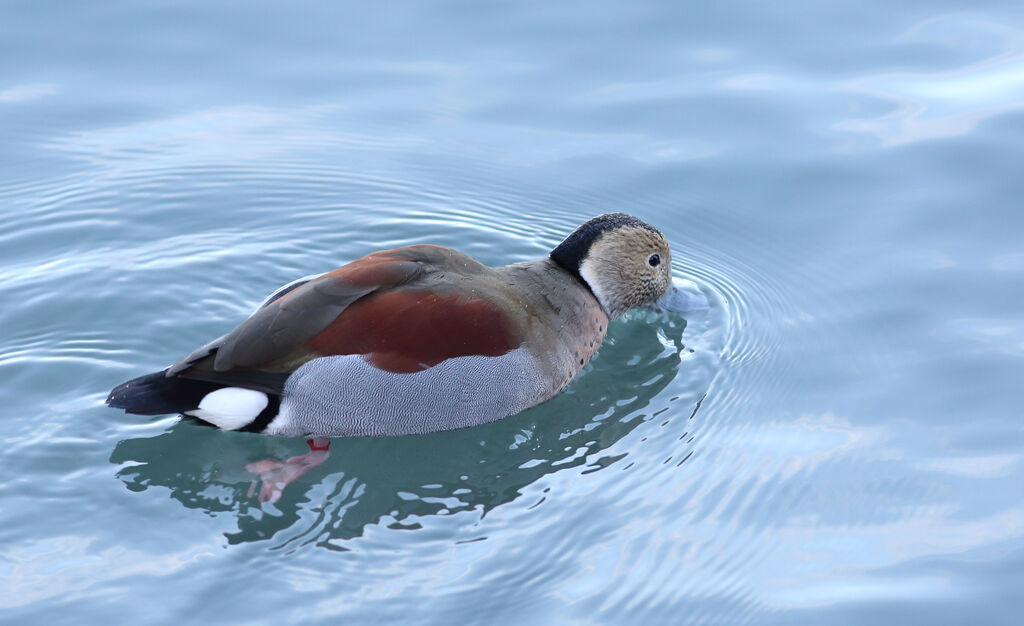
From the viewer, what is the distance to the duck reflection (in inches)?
240

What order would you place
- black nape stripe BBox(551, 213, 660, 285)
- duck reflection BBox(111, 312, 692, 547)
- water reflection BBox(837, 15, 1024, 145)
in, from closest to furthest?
duck reflection BBox(111, 312, 692, 547), black nape stripe BBox(551, 213, 660, 285), water reflection BBox(837, 15, 1024, 145)

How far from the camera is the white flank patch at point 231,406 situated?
6.37 metres

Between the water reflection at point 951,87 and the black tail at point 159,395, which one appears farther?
the water reflection at point 951,87

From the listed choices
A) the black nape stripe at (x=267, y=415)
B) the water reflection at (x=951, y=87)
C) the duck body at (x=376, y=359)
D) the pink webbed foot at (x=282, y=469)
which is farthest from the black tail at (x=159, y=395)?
the water reflection at (x=951, y=87)

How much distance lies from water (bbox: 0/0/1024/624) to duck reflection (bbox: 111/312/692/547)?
0.02m

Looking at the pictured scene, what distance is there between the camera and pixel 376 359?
6.52 m

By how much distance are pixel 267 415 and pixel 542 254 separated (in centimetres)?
268

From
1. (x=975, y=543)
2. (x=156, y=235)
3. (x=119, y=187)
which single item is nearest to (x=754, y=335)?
(x=975, y=543)

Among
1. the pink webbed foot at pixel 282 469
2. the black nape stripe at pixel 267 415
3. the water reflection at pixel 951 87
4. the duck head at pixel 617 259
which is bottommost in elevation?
the pink webbed foot at pixel 282 469

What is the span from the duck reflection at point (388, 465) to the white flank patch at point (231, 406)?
0.23 m

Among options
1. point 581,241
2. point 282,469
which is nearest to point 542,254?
point 581,241

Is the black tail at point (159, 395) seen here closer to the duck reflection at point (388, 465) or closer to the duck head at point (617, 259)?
the duck reflection at point (388, 465)

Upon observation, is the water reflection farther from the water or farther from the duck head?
the duck head

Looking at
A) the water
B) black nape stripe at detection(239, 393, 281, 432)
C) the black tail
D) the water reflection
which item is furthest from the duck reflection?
the water reflection
